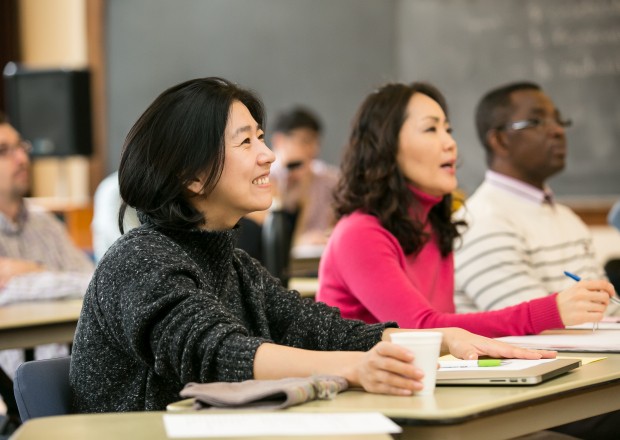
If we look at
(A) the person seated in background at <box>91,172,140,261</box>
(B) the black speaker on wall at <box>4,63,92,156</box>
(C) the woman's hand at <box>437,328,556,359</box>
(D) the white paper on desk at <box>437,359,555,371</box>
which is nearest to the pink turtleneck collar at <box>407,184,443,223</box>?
(C) the woman's hand at <box>437,328,556,359</box>

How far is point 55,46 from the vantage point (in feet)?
27.0

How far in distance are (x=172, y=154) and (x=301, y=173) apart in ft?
15.4

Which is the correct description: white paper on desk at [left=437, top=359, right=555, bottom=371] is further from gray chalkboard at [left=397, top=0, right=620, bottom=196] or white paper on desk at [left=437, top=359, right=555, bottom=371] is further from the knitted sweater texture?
gray chalkboard at [left=397, top=0, right=620, bottom=196]

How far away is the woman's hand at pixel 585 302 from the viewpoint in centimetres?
211

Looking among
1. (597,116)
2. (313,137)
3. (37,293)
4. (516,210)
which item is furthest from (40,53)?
(516,210)

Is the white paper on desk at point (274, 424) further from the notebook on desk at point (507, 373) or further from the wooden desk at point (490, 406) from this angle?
the notebook on desk at point (507, 373)

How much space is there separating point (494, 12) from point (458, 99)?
567mm

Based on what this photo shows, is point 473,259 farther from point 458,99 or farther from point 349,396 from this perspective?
point 458,99

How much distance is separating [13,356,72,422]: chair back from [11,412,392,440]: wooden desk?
37cm

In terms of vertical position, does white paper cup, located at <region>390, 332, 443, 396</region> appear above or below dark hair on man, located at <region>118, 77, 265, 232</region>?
below

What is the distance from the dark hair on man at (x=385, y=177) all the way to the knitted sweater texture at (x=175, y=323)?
0.59 meters

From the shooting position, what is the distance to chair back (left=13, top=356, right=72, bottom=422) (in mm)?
1718

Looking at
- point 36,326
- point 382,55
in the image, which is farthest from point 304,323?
point 382,55

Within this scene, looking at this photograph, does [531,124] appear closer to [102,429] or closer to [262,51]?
[102,429]
